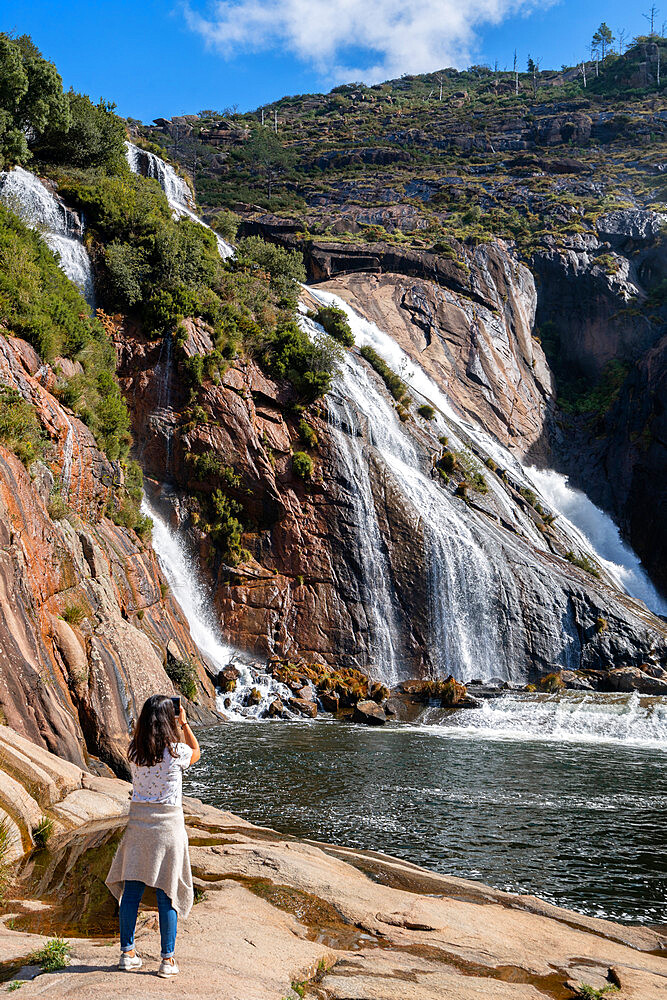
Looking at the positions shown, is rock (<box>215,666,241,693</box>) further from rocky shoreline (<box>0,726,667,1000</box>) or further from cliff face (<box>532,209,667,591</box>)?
cliff face (<box>532,209,667,591</box>)

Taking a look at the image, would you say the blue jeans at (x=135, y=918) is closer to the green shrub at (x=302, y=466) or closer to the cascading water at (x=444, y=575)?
the cascading water at (x=444, y=575)

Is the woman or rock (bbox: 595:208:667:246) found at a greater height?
rock (bbox: 595:208:667:246)

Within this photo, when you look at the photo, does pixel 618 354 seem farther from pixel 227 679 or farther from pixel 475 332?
pixel 227 679

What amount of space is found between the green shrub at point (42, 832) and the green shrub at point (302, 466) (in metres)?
24.9

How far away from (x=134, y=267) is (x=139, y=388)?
6.59 m

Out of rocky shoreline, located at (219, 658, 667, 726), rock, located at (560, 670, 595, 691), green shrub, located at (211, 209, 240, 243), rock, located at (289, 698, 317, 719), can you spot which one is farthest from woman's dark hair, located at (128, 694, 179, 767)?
green shrub, located at (211, 209, 240, 243)

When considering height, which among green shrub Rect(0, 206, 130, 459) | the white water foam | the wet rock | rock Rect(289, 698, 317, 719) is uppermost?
green shrub Rect(0, 206, 130, 459)

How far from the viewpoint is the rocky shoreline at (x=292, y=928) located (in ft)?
16.2

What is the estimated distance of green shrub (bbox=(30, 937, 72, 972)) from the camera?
4570 mm

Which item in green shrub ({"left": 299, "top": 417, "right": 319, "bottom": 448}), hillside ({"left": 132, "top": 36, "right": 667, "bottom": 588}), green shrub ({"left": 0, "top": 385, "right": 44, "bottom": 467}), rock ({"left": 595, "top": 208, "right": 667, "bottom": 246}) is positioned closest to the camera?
green shrub ({"left": 0, "top": 385, "right": 44, "bottom": 467})

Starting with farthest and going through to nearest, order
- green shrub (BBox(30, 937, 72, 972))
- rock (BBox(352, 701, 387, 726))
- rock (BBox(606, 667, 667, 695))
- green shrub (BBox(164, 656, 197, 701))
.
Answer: rock (BBox(606, 667, 667, 695)) < rock (BBox(352, 701, 387, 726)) < green shrub (BBox(164, 656, 197, 701)) < green shrub (BBox(30, 937, 72, 972))

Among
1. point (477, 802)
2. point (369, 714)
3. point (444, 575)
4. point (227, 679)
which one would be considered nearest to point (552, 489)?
point (444, 575)

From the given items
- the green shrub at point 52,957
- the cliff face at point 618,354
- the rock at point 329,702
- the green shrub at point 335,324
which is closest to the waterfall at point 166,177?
the green shrub at point 335,324

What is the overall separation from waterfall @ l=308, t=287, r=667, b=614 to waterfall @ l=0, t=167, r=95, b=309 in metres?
22.6
